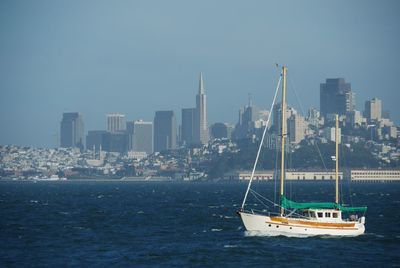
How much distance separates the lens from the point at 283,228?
7288 cm

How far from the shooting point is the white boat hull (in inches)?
2869

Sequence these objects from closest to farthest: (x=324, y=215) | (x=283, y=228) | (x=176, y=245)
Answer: (x=176, y=245), (x=283, y=228), (x=324, y=215)

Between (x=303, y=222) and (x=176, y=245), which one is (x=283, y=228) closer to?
(x=303, y=222)

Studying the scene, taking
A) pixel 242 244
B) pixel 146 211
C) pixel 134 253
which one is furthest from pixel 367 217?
pixel 134 253

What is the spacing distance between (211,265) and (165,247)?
10470mm

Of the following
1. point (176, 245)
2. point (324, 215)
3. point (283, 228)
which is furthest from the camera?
point (324, 215)

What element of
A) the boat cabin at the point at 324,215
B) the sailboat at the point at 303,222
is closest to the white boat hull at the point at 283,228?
the sailboat at the point at 303,222

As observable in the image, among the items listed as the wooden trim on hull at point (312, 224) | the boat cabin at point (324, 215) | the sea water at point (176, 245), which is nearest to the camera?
the sea water at point (176, 245)

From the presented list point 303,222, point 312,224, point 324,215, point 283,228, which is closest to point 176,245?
point 283,228

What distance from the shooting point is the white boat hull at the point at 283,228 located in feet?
→ 239

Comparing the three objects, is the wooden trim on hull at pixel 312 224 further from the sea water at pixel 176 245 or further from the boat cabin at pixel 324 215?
the sea water at pixel 176 245

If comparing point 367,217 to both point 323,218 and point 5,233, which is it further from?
point 5,233

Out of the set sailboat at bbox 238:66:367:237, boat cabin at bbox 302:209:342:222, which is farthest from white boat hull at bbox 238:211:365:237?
boat cabin at bbox 302:209:342:222

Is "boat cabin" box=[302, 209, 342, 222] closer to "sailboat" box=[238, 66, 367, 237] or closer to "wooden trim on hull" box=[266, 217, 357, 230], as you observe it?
"sailboat" box=[238, 66, 367, 237]
